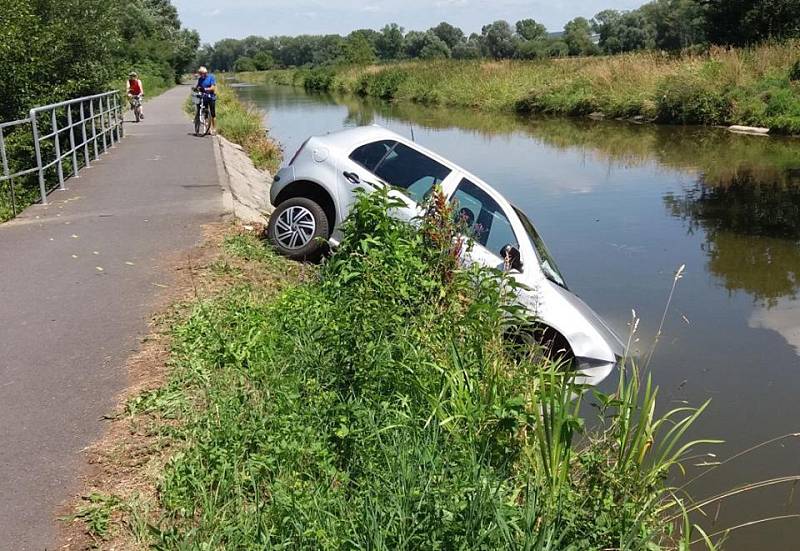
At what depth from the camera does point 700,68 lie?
31.8m

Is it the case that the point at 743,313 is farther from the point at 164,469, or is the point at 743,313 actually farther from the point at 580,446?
the point at 164,469

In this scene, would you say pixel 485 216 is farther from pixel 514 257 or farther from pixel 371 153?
pixel 371 153

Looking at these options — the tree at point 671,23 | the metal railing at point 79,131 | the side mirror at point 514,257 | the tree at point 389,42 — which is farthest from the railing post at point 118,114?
the tree at point 389,42

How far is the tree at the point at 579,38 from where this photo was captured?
9969 cm

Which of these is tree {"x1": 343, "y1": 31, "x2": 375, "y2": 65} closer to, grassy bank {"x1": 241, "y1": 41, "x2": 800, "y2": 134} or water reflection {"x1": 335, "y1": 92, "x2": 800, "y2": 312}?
A: grassy bank {"x1": 241, "y1": 41, "x2": 800, "y2": 134}

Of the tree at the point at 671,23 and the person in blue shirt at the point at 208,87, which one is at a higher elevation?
the tree at the point at 671,23

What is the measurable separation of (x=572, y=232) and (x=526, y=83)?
3130cm

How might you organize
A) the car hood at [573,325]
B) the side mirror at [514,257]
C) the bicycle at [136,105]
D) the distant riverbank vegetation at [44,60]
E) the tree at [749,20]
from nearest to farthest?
1. the car hood at [573,325]
2. the side mirror at [514,257]
3. the distant riverbank vegetation at [44,60]
4. the bicycle at [136,105]
5. the tree at [749,20]

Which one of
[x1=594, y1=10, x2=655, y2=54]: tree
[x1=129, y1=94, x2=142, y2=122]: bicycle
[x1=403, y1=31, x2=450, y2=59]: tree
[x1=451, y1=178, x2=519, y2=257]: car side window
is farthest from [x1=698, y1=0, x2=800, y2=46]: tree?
[x1=403, y1=31, x2=450, y2=59]: tree

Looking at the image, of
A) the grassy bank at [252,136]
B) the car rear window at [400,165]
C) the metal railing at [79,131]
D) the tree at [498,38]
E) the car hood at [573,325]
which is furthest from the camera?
the tree at [498,38]

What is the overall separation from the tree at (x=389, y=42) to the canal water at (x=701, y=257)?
474 feet

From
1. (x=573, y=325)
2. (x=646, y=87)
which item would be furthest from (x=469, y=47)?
(x=573, y=325)

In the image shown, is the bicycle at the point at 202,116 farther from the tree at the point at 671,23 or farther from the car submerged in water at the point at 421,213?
the tree at the point at 671,23

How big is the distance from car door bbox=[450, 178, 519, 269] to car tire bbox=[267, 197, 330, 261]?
1.68 metres
